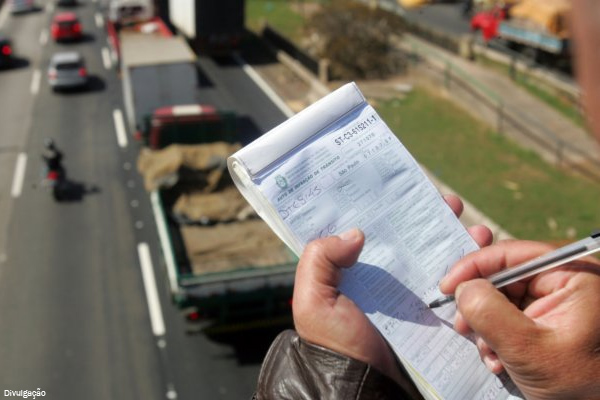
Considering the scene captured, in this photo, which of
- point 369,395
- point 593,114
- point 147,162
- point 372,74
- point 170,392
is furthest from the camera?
point 372,74

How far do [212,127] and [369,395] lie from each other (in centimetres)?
1384

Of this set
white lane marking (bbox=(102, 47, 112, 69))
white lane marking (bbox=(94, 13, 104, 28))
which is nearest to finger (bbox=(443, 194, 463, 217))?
white lane marking (bbox=(102, 47, 112, 69))

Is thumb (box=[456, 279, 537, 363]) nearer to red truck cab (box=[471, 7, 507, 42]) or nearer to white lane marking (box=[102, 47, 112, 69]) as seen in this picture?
white lane marking (box=[102, 47, 112, 69])

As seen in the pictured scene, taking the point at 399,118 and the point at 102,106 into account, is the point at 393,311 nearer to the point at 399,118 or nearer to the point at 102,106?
the point at 399,118

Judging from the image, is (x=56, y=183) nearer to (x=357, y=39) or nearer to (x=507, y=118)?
(x=507, y=118)

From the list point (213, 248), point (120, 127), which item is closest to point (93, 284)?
point (213, 248)

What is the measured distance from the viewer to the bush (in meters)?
26.2

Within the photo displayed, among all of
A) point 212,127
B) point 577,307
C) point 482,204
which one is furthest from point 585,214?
point 577,307

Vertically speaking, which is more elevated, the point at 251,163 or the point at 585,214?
the point at 251,163

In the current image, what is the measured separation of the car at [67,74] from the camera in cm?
2389

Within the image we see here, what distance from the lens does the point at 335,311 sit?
7.73 ft

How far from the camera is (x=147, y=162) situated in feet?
43.6

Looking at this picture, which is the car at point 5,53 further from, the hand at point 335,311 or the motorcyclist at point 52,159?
the hand at point 335,311

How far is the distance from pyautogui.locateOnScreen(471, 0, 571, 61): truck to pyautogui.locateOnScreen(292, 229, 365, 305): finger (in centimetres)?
2201
